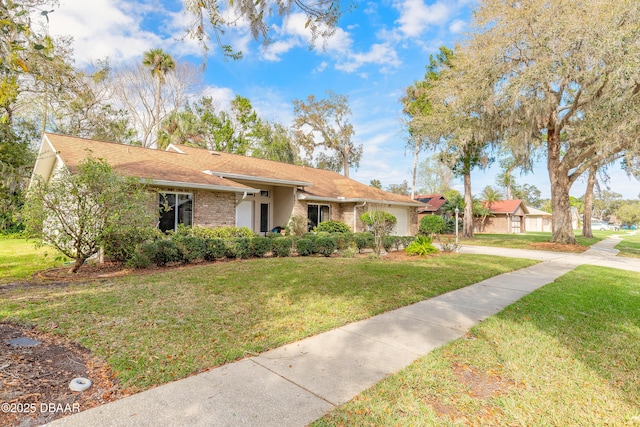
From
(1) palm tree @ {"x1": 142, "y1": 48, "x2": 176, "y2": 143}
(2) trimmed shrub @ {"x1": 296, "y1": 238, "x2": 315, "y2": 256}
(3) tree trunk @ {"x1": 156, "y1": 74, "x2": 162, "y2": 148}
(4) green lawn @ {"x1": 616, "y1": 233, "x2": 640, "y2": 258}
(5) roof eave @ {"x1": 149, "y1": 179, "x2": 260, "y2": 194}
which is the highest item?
(1) palm tree @ {"x1": 142, "y1": 48, "x2": 176, "y2": 143}

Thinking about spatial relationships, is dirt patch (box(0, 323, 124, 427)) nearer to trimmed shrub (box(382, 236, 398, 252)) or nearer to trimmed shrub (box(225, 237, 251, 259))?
trimmed shrub (box(225, 237, 251, 259))

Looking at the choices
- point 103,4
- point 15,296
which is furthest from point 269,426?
point 103,4

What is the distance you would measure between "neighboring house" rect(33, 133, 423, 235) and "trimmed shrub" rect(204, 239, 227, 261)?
151 centimetres

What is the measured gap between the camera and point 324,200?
17625 mm

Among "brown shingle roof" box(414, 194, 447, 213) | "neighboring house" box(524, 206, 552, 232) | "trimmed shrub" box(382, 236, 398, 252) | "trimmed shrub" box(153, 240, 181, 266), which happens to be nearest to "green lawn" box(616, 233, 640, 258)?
"trimmed shrub" box(382, 236, 398, 252)

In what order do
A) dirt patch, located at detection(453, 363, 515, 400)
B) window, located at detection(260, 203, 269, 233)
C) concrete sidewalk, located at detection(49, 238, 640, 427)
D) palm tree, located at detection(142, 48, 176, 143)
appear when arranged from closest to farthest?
concrete sidewalk, located at detection(49, 238, 640, 427) → dirt patch, located at detection(453, 363, 515, 400) → window, located at detection(260, 203, 269, 233) → palm tree, located at detection(142, 48, 176, 143)

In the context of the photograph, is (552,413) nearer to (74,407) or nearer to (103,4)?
(74,407)

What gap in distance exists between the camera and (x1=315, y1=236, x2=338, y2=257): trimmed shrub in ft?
37.9

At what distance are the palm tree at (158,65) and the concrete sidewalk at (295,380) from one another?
84.5 feet

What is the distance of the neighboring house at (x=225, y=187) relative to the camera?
11.4 m

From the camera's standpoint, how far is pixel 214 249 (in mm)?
9633

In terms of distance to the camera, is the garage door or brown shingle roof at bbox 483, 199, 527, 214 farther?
brown shingle roof at bbox 483, 199, 527, 214

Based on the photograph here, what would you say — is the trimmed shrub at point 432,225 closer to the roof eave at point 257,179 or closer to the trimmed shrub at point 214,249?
the roof eave at point 257,179

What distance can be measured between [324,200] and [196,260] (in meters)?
9.17
